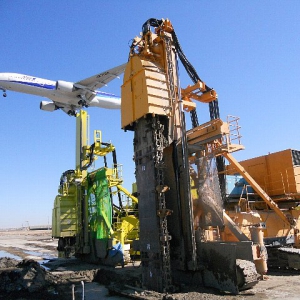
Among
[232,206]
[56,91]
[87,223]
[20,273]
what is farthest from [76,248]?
[56,91]

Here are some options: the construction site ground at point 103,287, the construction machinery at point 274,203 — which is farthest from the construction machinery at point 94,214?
the construction machinery at point 274,203

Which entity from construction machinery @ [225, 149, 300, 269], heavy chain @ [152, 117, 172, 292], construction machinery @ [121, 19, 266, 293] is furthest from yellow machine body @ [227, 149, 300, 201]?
heavy chain @ [152, 117, 172, 292]

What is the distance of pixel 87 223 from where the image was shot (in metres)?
19.5

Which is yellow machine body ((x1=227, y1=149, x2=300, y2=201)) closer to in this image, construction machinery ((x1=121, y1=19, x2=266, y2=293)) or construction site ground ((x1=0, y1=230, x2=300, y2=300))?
construction site ground ((x1=0, y1=230, x2=300, y2=300))

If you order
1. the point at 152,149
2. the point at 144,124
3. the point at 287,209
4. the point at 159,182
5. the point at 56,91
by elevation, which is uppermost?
the point at 56,91

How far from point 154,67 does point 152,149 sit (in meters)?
2.76

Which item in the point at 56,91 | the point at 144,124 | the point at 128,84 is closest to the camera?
the point at 144,124

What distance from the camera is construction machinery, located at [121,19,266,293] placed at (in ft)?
30.6

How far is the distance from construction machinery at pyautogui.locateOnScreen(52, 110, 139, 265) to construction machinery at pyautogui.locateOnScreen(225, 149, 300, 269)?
249 inches

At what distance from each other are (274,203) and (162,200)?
658cm

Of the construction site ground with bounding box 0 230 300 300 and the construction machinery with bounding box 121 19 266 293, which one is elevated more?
the construction machinery with bounding box 121 19 266 293

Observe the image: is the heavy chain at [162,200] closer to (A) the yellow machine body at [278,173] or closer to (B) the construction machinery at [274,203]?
(B) the construction machinery at [274,203]

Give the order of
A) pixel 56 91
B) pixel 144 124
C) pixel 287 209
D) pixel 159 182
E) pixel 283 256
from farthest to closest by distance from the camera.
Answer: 1. pixel 56 91
2. pixel 287 209
3. pixel 283 256
4. pixel 144 124
5. pixel 159 182

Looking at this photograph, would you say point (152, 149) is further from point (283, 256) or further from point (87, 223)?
point (87, 223)
